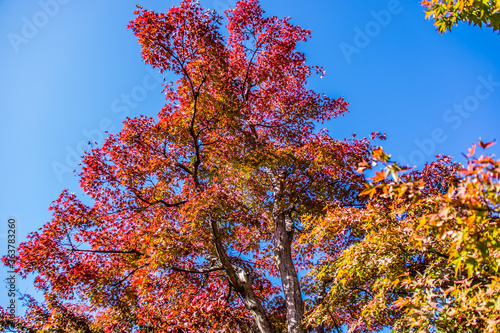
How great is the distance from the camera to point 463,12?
16.1 feet

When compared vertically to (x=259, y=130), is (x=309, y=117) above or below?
below

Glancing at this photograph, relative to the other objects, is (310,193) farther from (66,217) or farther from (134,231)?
(66,217)

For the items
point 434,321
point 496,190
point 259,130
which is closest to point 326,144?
point 259,130

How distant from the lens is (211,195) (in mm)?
6785

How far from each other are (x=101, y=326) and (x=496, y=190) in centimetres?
910

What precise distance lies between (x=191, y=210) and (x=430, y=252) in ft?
14.8

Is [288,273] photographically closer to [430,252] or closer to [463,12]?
[430,252]

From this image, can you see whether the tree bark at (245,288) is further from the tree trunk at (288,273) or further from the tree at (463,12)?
the tree at (463,12)

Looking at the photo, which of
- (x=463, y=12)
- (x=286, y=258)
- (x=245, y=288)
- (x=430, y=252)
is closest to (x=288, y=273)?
(x=286, y=258)

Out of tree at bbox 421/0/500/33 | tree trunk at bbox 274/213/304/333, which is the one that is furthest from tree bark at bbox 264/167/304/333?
tree at bbox 421/0/500/33

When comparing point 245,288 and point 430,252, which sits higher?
point 245,288

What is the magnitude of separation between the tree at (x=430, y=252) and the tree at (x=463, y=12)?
266 centimetres

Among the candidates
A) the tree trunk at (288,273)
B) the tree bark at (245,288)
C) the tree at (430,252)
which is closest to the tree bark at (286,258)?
the tree trunk at (288,273)

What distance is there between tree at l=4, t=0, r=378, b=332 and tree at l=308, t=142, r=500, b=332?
1932mm
